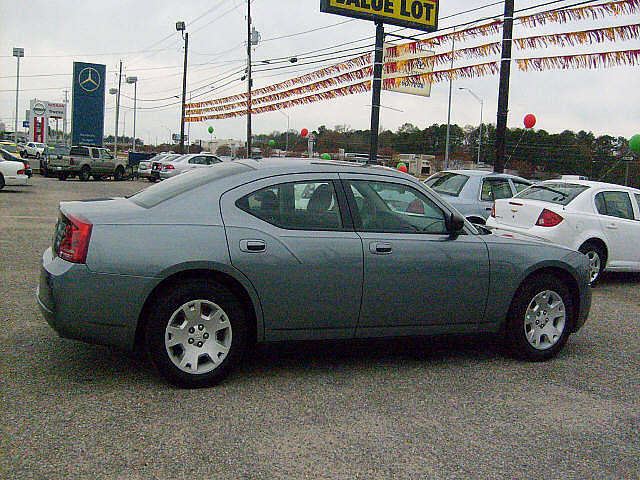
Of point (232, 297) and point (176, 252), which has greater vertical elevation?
point (176, 252)

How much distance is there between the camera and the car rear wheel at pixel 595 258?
9.80m

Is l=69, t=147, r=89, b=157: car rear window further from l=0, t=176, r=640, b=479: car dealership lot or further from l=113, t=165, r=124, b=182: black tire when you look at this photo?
l=0, t=176, r=640, b=479: car dealership lot

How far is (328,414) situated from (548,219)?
6310 mm

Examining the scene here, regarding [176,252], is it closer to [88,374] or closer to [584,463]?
Answer: [88,374]

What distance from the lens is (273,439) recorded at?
3934 mm

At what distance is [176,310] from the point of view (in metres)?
4.55

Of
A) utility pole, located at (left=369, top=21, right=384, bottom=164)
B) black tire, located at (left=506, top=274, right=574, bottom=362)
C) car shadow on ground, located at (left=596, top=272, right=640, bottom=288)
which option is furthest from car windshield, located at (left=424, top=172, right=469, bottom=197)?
black tire, located at (left=506, top=274, right=574, bottom=362)

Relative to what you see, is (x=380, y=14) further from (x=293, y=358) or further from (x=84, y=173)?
(x=84, y=173)

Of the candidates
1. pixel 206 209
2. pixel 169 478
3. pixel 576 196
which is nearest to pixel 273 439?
pixel 169 478

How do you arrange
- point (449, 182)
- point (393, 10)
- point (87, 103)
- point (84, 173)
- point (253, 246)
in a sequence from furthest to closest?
point (87, 103) → point (84, 173) → point (393, 10) → point (449, 182) → point (253, 246)

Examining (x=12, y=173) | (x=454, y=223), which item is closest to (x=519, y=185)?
(x=454, y=223)

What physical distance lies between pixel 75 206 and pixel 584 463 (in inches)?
152

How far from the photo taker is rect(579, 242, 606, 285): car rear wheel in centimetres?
980

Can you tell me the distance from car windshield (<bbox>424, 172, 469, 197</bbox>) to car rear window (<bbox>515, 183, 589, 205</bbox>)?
6.21 feet
